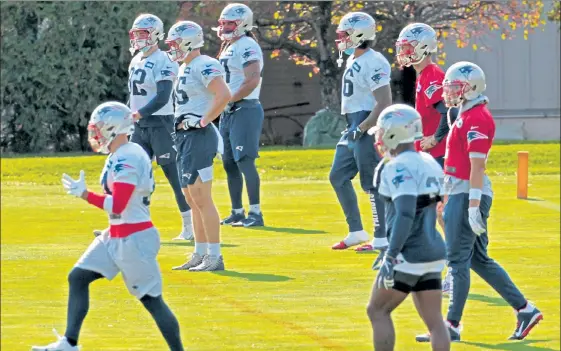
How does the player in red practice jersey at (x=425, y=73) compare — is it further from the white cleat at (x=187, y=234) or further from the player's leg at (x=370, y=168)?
the white cleat at (x=187, y=234)

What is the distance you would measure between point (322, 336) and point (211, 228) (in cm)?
261

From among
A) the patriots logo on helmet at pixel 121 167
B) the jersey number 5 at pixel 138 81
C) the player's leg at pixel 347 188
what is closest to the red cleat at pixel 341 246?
the player's leg at pixel 347 188

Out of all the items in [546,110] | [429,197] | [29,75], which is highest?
[429,197]

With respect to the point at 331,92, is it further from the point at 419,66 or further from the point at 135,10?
the point at 419,66

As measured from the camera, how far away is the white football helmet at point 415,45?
11.8m

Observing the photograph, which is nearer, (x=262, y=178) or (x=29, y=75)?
(x=262, y=178)

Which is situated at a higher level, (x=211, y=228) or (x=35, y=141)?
(x=211, y=228)

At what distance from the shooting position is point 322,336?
31.2ft

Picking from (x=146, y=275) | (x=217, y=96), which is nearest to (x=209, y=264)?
(x=217, y=96)

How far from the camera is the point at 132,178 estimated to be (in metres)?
8.44

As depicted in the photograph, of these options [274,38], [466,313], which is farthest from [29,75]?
[466,313]

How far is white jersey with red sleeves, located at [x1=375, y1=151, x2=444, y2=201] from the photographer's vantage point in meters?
7.84

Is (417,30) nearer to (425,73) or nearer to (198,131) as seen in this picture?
(425,73)

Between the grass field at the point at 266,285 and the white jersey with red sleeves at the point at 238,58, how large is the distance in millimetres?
1654
